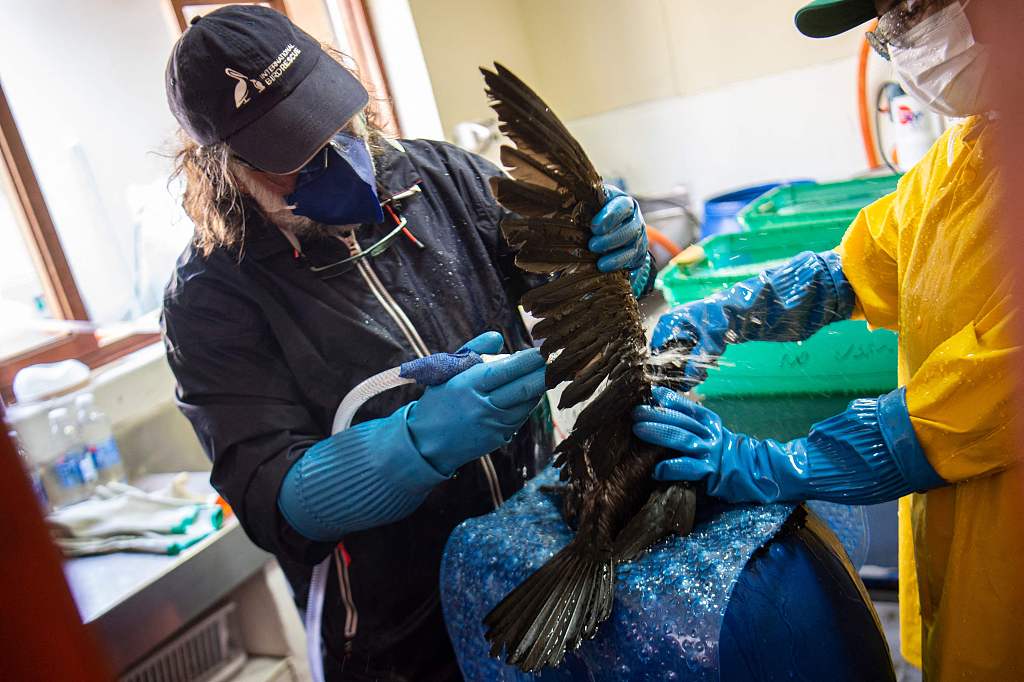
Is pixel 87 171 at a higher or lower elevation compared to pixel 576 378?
higher

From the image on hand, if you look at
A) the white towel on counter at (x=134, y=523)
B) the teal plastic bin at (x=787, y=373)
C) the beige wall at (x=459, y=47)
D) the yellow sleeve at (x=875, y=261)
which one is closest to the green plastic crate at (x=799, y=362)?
the teal plastic bin at (x=787, y=373)

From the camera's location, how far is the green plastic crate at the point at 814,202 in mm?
2041

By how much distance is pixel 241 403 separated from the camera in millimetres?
1206

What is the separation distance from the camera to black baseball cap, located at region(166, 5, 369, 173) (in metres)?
1.13

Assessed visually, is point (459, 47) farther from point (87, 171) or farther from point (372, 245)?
point (372, 245)

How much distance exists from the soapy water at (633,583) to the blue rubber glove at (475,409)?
14cm

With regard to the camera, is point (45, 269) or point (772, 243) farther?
point (45, 269)

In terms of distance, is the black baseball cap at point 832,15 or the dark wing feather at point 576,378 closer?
the dark wing feather at point 576,378

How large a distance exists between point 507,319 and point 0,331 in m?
→ 1.53

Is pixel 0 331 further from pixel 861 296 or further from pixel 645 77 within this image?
pixel 645 77

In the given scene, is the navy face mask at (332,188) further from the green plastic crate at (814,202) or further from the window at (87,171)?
the green plastic crate at (814,202)

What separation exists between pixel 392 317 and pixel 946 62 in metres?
0.85

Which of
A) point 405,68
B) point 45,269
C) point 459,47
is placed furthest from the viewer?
point 459,47

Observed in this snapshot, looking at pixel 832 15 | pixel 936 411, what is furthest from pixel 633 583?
pixel 832 15
